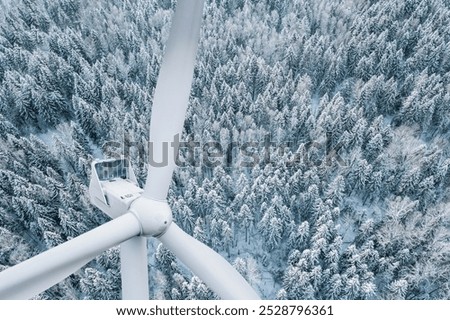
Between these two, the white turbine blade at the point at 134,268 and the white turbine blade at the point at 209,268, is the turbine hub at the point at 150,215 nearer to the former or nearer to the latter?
the white turbine blade at the point at 134,268

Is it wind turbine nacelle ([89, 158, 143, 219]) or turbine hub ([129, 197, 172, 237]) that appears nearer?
turbine hub ([129, 197, 172, 237])

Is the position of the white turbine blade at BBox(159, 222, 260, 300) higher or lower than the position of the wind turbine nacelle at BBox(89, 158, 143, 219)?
lower

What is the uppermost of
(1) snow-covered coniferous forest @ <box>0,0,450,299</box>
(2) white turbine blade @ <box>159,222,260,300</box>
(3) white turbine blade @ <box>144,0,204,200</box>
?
(3) white turbine blade @ <box>144,0,204,200</box>

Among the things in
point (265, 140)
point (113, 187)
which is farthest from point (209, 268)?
point (265, 140)

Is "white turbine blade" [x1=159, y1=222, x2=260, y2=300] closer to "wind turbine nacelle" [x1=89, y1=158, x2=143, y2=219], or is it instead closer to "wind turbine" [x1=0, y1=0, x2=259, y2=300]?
"wind turbine" [x1=0, y1=0, x2=259, y2=300]

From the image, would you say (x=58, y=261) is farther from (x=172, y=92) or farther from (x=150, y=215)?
(x=172, y=92)

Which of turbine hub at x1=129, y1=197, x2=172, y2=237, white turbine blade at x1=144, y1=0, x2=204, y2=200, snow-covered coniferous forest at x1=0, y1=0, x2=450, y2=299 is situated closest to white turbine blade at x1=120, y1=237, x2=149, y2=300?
turbine hub at x1=129, y1=197, x2=172, y2=237

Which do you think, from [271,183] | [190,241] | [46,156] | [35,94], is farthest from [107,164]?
[35,94]

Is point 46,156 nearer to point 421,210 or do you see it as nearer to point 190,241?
point 190,241

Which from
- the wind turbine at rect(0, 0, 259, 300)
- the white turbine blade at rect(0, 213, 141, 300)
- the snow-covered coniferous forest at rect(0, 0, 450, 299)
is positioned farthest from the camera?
the snow-covered coniferous forest at rect(0, 0, 450, 299)
